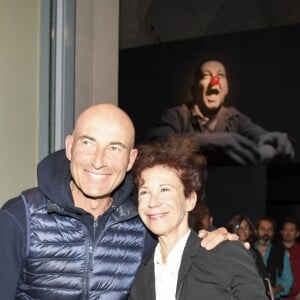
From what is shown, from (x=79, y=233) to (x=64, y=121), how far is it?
1704 millimetres

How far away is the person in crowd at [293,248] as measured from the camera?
613cm

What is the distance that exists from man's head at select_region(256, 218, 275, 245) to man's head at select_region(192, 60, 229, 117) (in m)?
3.85

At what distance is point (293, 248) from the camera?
21.5 ft

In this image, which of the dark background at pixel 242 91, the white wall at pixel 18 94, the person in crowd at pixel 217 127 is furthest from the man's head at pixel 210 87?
the white wall at pixel 18 94

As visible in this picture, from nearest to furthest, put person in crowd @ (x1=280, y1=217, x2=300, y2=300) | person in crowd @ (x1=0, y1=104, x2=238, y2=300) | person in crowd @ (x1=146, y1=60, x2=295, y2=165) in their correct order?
person in crowd @ (x1=0, y1=104, x2=238, y2=300)
person in crowd @ (x1=280, y1=217, x2=300, y2=300)
person in crowd @ (x1=146, y1=60, x2=295, y2=165)

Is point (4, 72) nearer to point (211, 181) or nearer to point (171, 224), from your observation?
point (171, 224)

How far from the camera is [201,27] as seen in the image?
47.8 ft

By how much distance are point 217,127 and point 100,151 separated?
7.90 meters

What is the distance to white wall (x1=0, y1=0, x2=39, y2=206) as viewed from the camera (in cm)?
359

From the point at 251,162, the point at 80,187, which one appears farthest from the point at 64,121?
the point at 251,162

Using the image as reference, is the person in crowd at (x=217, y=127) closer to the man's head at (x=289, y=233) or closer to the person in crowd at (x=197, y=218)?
the man's head at (x=289, y=233)

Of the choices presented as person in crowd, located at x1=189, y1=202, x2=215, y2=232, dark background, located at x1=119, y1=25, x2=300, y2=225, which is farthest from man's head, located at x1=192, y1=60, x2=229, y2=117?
person in crowd, located at x1=189, y1=202, x2=215, y2=232

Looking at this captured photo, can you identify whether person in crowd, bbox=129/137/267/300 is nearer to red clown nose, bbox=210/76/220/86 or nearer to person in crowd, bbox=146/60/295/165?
person in crowd, bbox=146/60/295/165

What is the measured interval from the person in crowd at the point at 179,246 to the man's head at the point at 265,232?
4.01 meters
